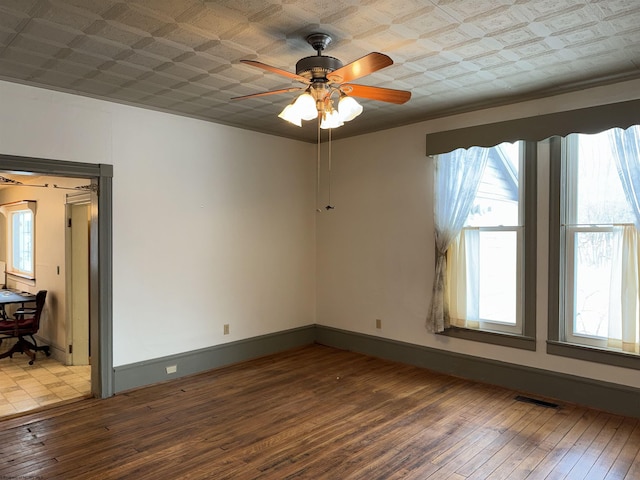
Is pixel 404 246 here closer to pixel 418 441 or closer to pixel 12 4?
pixel 418 441

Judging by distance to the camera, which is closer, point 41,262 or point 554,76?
point 554,76

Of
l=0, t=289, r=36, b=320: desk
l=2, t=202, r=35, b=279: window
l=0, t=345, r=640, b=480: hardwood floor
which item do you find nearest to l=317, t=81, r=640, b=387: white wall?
l=0, t=345, r=640, b=480: hardwood floor

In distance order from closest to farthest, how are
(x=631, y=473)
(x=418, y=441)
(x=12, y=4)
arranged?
(x=12, y=4) < (x=631, y=473) < (x=418, y=441)

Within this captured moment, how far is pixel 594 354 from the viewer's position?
3.69 metres

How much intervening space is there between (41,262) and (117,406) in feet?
10.0

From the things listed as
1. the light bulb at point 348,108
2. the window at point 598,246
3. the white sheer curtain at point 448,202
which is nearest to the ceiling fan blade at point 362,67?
the light bulb at point 348,108

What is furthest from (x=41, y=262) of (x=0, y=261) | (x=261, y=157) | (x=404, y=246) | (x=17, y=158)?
(x=404, y=246)

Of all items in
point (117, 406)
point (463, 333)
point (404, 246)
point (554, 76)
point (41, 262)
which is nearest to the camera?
point (554, 76)

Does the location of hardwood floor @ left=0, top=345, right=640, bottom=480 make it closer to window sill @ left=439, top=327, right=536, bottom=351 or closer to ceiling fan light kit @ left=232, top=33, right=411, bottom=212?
window sill @ left=439, top=327, right=536, bottom=351

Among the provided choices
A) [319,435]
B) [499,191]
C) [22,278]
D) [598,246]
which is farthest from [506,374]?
[22,278]

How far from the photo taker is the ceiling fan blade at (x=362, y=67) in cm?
228

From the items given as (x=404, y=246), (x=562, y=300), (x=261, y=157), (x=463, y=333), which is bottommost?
(x=463, y=333)

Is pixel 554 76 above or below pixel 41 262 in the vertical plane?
above

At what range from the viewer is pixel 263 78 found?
11.6ft
